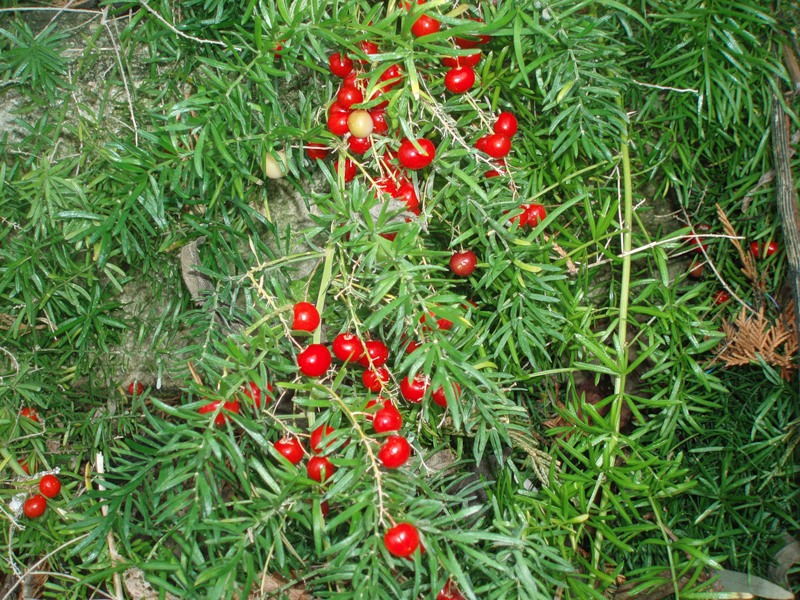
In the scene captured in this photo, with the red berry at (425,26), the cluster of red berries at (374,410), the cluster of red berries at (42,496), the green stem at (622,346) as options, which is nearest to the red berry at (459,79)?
the red berry at (425,26)

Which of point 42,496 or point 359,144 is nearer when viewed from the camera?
point 359,144

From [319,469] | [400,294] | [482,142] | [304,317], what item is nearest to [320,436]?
[319,469]

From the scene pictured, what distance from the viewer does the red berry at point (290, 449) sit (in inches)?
57.8

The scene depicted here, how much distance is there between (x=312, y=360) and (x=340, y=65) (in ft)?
2.53

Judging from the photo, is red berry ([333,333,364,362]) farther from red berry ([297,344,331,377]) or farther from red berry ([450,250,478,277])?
red berry ([450,250,478,277])

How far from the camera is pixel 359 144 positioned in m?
1.58

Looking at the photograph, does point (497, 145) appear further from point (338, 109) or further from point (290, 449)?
point (290, 449)

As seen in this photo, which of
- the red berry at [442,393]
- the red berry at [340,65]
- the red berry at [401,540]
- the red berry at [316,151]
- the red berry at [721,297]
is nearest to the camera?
the red berry at [401,540]

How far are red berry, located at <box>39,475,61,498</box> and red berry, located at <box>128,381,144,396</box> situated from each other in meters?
0.36

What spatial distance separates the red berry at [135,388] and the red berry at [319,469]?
87cm

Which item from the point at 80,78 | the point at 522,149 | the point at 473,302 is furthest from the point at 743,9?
the point at 80,78

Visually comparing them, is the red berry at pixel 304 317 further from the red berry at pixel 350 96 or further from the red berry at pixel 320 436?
the red berry at pixel 350 96

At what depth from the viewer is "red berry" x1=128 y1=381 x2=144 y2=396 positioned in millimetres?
2023

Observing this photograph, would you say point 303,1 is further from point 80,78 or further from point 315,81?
→ point 80,78
